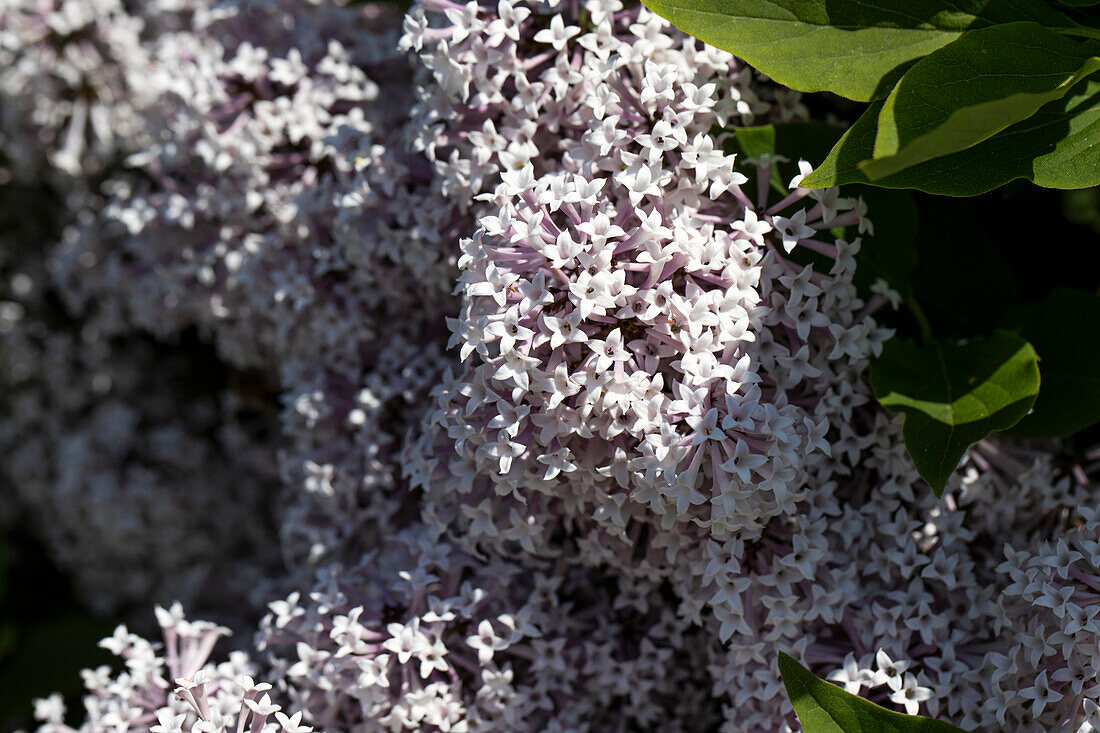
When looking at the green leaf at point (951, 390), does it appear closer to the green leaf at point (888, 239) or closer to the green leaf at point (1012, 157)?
the green leaf at point (888, 239)

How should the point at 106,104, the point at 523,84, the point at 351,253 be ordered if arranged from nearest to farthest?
the point at 523,84 → the point at 351,253 → the point at 106,104

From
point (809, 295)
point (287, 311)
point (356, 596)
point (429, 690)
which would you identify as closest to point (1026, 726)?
point (809, 295)

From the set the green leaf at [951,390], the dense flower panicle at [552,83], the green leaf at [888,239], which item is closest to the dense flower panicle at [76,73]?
the dense flower panicle at [552,83]

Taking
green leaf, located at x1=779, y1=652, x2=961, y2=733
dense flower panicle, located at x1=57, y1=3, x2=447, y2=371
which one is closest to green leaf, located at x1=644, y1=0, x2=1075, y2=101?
dense flower panicle, located at x1=57, y1=3, x2=447, y2=371

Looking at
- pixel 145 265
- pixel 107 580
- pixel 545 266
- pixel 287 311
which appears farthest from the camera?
pixel 107 580

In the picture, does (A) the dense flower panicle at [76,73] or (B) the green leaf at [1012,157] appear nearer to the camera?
(B) the green leaf at [1012,157]

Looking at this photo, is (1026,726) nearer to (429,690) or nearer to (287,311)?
(429,690)
